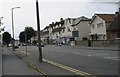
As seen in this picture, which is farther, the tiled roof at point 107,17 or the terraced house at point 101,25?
the tiled roof at point 107,17

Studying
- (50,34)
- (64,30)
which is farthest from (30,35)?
(64,30)

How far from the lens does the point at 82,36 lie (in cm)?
10269

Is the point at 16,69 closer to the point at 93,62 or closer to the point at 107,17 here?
the point at 93,62

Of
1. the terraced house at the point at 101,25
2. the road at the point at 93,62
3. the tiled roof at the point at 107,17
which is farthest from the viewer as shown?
the tiled roof at the point at 107,17

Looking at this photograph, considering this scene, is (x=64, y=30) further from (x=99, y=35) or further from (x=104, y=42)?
(x=104, y=42)

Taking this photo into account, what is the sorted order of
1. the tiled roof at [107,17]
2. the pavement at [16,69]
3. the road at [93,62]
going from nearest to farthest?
the road at [93,62]
the pavement at [16,69]
the tiled roof at [107,17]

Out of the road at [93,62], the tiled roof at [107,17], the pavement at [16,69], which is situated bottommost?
the pavement at [16,69]

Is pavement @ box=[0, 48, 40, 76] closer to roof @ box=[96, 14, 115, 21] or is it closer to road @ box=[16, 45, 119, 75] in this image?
road @ box=[16, 45, 119, 75]

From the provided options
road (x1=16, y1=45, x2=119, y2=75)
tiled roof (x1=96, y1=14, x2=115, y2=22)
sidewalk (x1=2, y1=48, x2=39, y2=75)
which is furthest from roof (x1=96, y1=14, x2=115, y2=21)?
sidewalk (x1=2, y1=48, x2=39, y2=75)

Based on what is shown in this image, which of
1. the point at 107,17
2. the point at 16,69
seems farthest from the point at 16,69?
the point at 107,17

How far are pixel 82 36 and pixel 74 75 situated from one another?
88250 millimetres

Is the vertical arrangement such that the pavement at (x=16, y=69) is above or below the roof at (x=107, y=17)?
below

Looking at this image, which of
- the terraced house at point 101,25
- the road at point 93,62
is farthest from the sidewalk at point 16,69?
the terraced house at point 101,25

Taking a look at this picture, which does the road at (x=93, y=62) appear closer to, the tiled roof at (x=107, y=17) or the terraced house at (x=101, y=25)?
the terraced house at (x=101, y=25)
